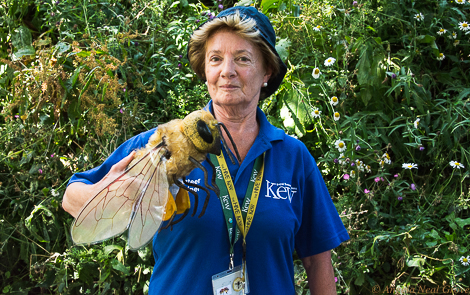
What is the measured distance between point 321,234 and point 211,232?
1.78ft

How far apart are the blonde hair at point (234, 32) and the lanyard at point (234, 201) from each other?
53 centimetres

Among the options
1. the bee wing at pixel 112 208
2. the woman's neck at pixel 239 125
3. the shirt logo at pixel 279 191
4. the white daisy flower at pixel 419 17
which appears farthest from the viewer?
the white daisy flower at pixel 419 17

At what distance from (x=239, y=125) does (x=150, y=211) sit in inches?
30.6

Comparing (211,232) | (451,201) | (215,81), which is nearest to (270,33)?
(215,81)

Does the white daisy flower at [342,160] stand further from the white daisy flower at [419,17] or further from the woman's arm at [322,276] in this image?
the white daisy flower at [419,17]

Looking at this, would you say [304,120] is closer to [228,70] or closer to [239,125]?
[239,125]

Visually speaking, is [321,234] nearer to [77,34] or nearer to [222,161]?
[222,161]

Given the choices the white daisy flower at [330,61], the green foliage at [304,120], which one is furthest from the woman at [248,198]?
the white daisy flower at [330,61]

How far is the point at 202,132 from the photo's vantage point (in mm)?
1070

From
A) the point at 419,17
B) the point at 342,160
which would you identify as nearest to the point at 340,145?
the point at 342,160

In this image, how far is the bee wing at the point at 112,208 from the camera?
1008 millimetres

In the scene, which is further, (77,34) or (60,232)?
(77,34)

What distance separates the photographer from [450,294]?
2.56m

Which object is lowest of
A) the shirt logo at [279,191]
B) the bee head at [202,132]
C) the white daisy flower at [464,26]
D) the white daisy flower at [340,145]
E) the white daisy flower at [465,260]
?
the white daisy flower at [465,260]
